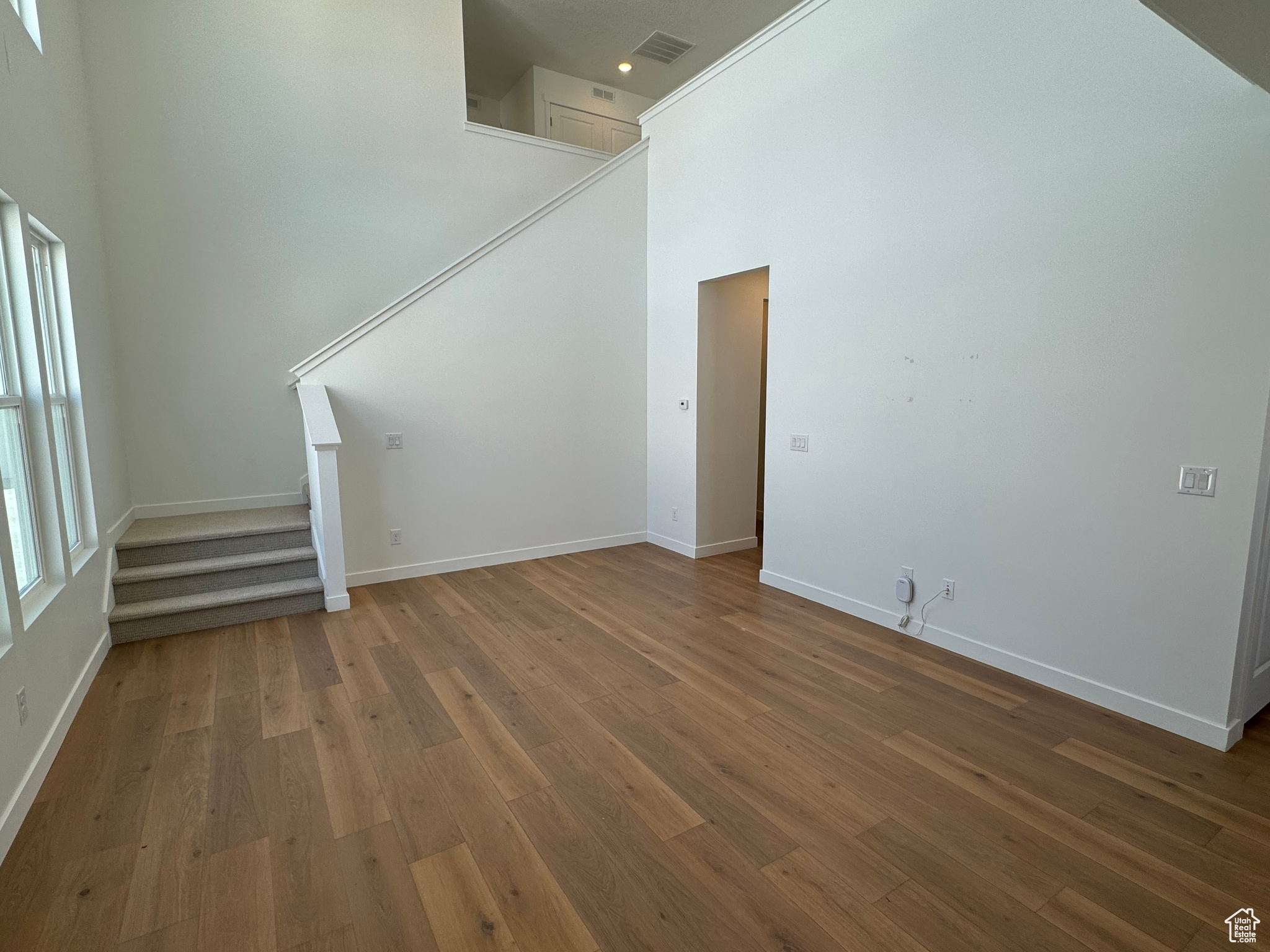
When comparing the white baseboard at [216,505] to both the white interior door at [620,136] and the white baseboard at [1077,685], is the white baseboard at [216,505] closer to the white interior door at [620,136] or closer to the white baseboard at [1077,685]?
the white baseboard at [1077,685]

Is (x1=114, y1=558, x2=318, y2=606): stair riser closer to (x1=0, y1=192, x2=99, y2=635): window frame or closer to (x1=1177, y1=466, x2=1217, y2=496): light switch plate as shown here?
(x1=0, y1=192, x2=99, y2=635): window frame

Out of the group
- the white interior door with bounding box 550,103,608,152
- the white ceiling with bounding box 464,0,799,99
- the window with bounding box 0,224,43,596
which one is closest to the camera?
the window with bounding box 0,224,43,596

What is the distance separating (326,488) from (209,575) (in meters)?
0.96

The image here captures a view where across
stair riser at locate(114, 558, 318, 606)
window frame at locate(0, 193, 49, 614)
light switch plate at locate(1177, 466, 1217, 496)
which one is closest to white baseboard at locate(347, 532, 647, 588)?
stair riser at locate(114, 558, 318, 606)

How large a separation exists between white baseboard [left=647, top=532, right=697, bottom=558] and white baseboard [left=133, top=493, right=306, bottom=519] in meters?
3.02

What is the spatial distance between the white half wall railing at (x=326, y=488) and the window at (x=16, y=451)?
1.36 meters

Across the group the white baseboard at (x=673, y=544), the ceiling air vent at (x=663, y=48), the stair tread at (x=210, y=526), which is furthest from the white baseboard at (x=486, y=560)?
the ceiling air vent at (x=663, y=48)

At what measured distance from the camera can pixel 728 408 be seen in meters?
5.14

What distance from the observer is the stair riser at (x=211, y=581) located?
371 centimetres

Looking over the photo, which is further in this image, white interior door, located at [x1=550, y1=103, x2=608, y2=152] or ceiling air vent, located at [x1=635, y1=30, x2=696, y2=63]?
white interior door, located at [x1=550, y1=103, x2=608, y2=152]

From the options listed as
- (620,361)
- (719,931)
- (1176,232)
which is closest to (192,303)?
(620,361)

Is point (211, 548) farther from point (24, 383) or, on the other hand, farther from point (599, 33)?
point (599, 33)

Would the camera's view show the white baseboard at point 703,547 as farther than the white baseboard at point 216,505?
Yes

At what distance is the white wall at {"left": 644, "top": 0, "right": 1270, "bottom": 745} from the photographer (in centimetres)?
235
